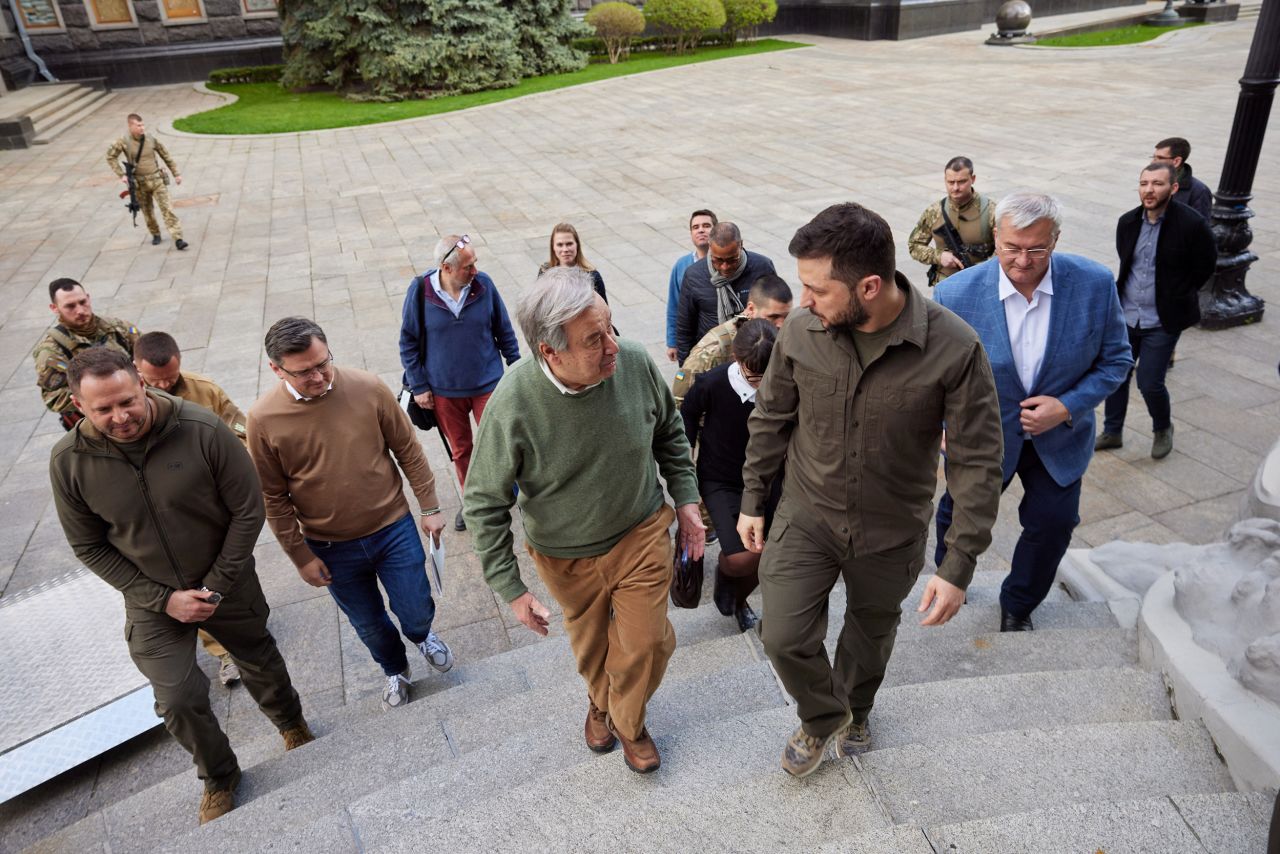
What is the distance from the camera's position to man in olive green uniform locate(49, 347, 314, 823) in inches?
124

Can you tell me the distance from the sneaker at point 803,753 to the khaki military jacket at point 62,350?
4.14 meters

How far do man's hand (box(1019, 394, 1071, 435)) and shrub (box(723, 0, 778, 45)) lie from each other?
28.4 metres

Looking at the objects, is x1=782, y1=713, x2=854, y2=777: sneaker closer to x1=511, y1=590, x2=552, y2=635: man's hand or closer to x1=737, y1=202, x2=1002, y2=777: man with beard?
x1=737, y1=202, x2=1002, y2=777: man with beard

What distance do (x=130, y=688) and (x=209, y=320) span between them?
20.6ft

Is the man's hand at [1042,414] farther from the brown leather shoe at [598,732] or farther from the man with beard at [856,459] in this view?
the brown leather shoe at [598,732]

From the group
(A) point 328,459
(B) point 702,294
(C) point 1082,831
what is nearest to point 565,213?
(B) point 702,294

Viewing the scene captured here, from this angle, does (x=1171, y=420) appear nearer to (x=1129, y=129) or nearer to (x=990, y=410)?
(x=990, y=410)

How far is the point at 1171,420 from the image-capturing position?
6.03m

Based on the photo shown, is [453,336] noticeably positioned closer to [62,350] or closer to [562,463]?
[62,350]

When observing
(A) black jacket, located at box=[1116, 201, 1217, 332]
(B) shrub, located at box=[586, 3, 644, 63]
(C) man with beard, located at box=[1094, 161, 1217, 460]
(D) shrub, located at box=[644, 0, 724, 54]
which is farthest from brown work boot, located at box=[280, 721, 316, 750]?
(D) shrub, located at box=[644, 0, 724, 54]

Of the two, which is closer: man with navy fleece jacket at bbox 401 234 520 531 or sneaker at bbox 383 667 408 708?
sneaker at bbox 383 667 408 708

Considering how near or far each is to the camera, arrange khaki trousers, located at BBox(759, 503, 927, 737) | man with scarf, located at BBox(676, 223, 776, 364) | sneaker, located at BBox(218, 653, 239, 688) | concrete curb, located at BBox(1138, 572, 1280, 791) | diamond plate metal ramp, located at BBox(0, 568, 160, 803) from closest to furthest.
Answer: concrete curb, located at BBox(1138, 572, 1280, 791), khaki trousers, located at BBox(759, 503, 927, 737), diamond plate metal ramp, located at BBox(0, 568, 160, 803), sneaker, located at BBox(218, 653, 239, 688), man with scarf, located at BBox(676, 223, 776, 364)

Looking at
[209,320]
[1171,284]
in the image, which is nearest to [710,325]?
[1171,284]

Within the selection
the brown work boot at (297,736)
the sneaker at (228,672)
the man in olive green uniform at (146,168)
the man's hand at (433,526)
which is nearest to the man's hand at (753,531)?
the man's hand at (433,526)
